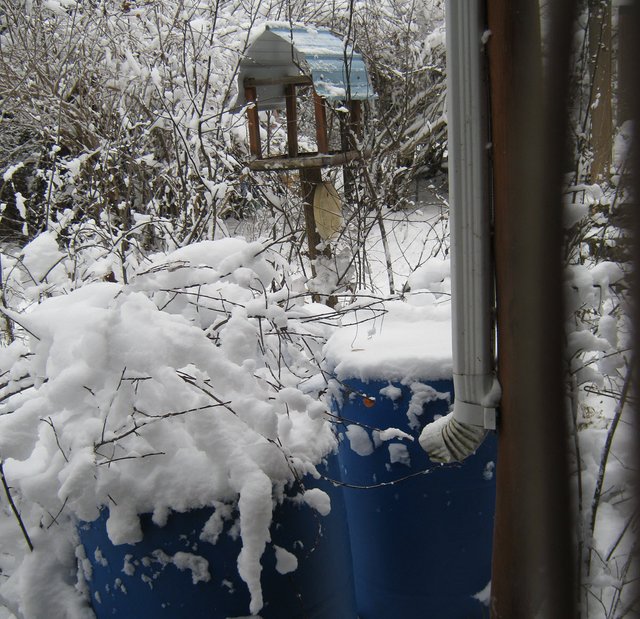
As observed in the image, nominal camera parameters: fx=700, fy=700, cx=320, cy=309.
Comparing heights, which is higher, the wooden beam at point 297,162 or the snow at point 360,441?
the wooden beam at point 297,162

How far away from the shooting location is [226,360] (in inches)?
64.7

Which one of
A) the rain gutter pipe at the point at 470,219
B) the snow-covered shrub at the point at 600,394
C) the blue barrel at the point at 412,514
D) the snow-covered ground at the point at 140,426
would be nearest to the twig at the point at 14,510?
the snow-covered ground at the point at 140,426

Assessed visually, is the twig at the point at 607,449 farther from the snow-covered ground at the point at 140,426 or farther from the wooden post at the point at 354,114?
the wooden post at the point at 354,114

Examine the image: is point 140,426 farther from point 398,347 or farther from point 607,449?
point 607,449

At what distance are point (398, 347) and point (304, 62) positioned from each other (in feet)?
9.36

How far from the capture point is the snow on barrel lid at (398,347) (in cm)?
204

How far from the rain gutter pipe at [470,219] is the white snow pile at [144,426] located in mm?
578

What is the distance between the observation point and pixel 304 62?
14.6 ft

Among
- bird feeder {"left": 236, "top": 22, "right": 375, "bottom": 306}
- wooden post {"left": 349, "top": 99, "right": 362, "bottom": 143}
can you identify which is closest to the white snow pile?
bird feeder {"left": 236, "top": 22, "right": 375, "bottom": 306}

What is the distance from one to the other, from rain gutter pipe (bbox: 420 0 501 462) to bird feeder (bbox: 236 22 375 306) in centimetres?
322

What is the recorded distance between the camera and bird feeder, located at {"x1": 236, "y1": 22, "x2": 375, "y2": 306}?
4301 millimetres

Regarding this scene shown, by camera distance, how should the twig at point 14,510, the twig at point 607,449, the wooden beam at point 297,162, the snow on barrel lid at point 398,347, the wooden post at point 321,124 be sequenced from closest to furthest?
the twig at point 607,449
the twig at point 14,510
the snow on barrel lid at point 398,347
the wooden beam at point 297,162
the wooden post at point 321,124

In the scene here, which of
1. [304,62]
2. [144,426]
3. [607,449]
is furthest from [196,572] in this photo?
[304,62]

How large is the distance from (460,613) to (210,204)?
2.54 meters
